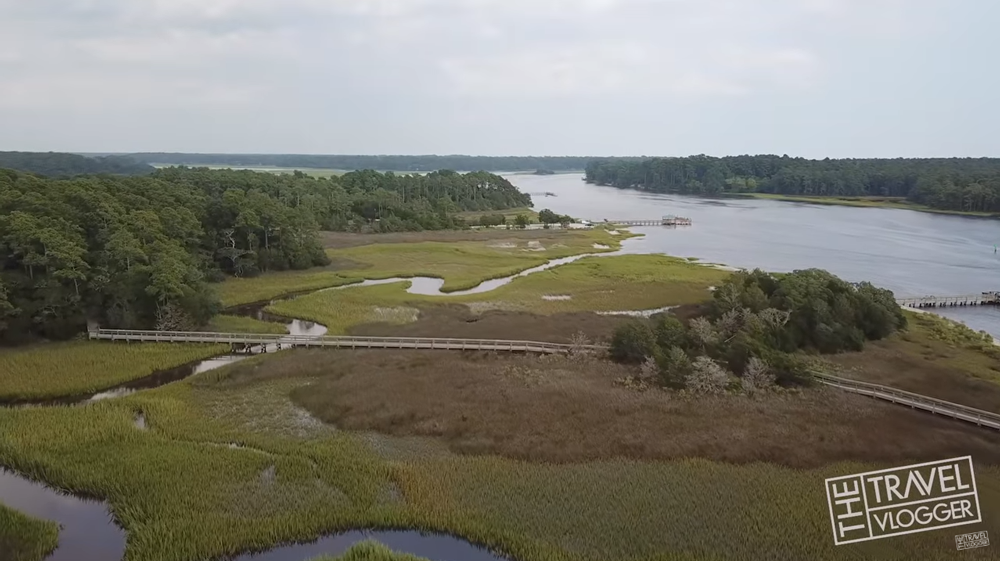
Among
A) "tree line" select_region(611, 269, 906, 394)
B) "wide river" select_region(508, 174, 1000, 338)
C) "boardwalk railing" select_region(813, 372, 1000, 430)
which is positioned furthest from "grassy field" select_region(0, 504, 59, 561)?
"wide river" select_region(508, 174, 1000, 338)

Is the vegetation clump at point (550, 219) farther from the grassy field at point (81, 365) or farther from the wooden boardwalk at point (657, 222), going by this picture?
the grassy field at point (81, 365)

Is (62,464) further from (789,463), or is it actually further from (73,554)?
(789,463)

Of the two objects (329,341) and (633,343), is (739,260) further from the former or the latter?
(329,341)

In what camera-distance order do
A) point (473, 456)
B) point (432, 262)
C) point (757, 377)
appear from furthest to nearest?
point (432, 262)
point (757, 377)
point (473, 456)

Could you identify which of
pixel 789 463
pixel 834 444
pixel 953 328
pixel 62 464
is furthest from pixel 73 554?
pixel 953 328

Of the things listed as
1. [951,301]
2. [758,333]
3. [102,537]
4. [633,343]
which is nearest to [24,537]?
[102,537]

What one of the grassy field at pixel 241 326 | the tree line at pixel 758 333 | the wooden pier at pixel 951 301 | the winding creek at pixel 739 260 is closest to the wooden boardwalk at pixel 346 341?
the winding creek at pixel 739 260
